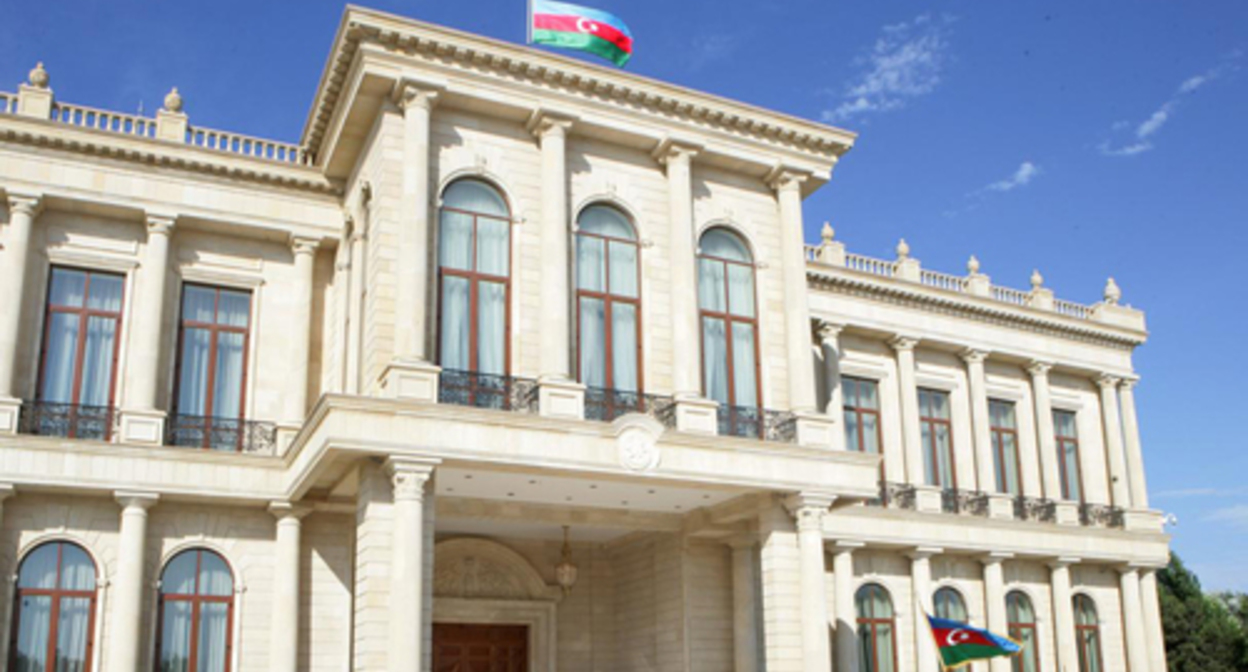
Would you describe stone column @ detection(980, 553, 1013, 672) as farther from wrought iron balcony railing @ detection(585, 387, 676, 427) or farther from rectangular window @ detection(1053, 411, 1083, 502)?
wrought iron balcony railing @ detection(585, 387, 676, 427)

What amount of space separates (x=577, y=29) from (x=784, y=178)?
4675 mm

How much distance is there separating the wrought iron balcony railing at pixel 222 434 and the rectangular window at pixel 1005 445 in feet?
59.2

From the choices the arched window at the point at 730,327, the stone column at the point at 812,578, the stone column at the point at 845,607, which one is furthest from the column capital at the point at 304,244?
the stone column at the point at 845,607

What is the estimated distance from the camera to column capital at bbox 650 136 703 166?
69.9 feet

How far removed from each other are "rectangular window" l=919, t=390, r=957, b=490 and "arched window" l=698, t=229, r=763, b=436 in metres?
9.63

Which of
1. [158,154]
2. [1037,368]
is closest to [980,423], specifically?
[1037,368]

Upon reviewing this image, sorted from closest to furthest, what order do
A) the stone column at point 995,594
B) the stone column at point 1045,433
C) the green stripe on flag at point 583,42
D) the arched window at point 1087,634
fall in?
1. the green stripe on flag at point 583,42
2. the stone column at point 995,594
3. the arched window at point 1087,634
4. the stone column at point 1045,433

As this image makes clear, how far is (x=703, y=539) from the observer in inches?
889

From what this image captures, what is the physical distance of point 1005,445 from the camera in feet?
102

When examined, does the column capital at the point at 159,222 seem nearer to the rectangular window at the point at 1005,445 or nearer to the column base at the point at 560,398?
the column base at the point at 560,398

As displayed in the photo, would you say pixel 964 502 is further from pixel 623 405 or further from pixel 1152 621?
pixel 623 405

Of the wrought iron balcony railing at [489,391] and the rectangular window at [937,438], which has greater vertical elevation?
the rectangular window at [937,438]

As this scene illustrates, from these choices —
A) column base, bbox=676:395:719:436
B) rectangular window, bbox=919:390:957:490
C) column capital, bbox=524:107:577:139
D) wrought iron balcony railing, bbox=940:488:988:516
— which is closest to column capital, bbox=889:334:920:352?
rectangular window, bbox=919:390:957:490

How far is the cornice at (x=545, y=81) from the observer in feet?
62.5
